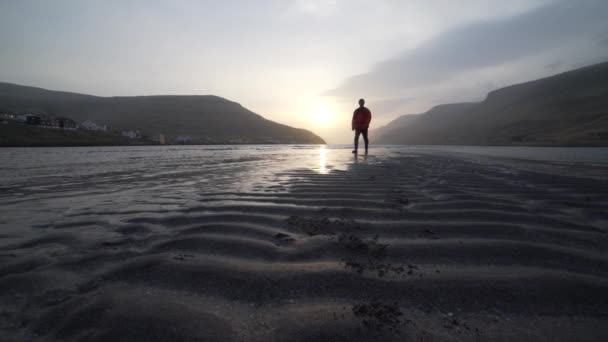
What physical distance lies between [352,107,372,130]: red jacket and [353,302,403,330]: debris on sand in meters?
11.8

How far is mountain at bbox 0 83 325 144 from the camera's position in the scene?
9894 cm

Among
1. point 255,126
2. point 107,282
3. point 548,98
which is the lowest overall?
point 107,282

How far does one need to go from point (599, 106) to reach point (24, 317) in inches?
4660

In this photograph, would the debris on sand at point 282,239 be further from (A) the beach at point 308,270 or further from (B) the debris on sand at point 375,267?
(B) the debris on sand at point 375,267

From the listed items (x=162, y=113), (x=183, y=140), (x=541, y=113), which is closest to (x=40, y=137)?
(x=183, y=140)

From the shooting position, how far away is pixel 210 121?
116 m

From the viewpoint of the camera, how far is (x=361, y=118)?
1248 centimetres

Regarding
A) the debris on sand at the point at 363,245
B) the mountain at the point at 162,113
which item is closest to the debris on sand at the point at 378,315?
the debris on sand at the point at 363,245

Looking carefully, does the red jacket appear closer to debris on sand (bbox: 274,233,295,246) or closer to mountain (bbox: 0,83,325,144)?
debris on sand (bbox: 274,233,295,246)

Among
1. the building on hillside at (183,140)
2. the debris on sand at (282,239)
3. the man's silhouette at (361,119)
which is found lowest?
the debris on sand at (282,239)

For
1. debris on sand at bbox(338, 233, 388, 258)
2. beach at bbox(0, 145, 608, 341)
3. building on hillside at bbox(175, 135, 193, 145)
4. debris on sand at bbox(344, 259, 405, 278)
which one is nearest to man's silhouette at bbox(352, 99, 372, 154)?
beach at bbox(0, 145, 608, 341)

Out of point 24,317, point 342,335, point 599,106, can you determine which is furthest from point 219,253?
point 599,106

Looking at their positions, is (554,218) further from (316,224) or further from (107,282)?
(107,282)

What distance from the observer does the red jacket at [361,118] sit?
12.4 meters
